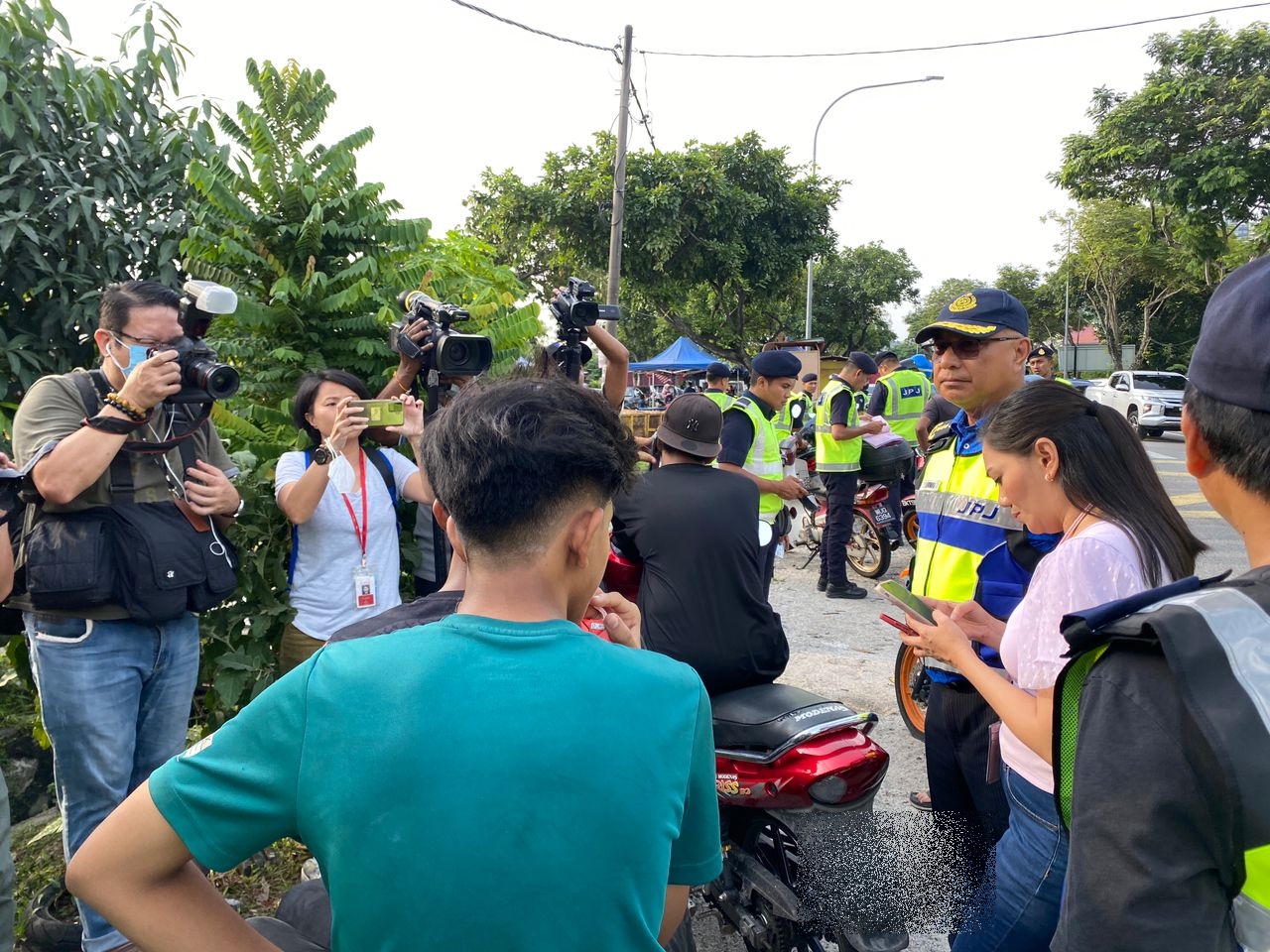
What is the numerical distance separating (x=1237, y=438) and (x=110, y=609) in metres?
2.96

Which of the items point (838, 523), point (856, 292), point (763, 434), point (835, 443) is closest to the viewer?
point (763, 434)

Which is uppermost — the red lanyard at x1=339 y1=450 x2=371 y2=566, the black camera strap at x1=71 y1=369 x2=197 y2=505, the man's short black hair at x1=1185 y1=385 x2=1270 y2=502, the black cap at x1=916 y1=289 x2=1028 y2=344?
the black cap at x1=916 y1=289 x2=1028 y2=344

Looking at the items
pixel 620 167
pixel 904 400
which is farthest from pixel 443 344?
pixel 620 167

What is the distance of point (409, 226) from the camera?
171 inches

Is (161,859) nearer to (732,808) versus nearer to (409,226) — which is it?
(732,808)

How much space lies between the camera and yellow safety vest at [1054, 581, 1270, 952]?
910 millimetres

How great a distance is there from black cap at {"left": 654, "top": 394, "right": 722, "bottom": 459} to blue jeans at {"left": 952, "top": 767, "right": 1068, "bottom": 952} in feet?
5.12

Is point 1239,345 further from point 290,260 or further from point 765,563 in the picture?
point 290,260

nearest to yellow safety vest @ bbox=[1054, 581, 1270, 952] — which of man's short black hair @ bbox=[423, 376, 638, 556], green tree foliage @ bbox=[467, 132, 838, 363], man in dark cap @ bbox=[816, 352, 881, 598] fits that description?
man's short black hair @ bbox=[423, 376, 638, 556]

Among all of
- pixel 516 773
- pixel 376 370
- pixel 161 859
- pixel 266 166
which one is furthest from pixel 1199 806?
pixel 266 166

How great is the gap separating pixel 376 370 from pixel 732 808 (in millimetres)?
2800

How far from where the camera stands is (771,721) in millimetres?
2721

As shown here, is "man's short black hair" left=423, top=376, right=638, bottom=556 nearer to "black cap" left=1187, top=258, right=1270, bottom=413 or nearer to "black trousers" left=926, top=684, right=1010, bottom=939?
"black cap" left=1187, top=258, right=1270, bottom=413

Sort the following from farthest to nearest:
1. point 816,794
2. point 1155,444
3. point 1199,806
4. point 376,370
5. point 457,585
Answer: point 1155,444 → point 376,370 → point 816,794 → point 457,585 → point 1199,806
